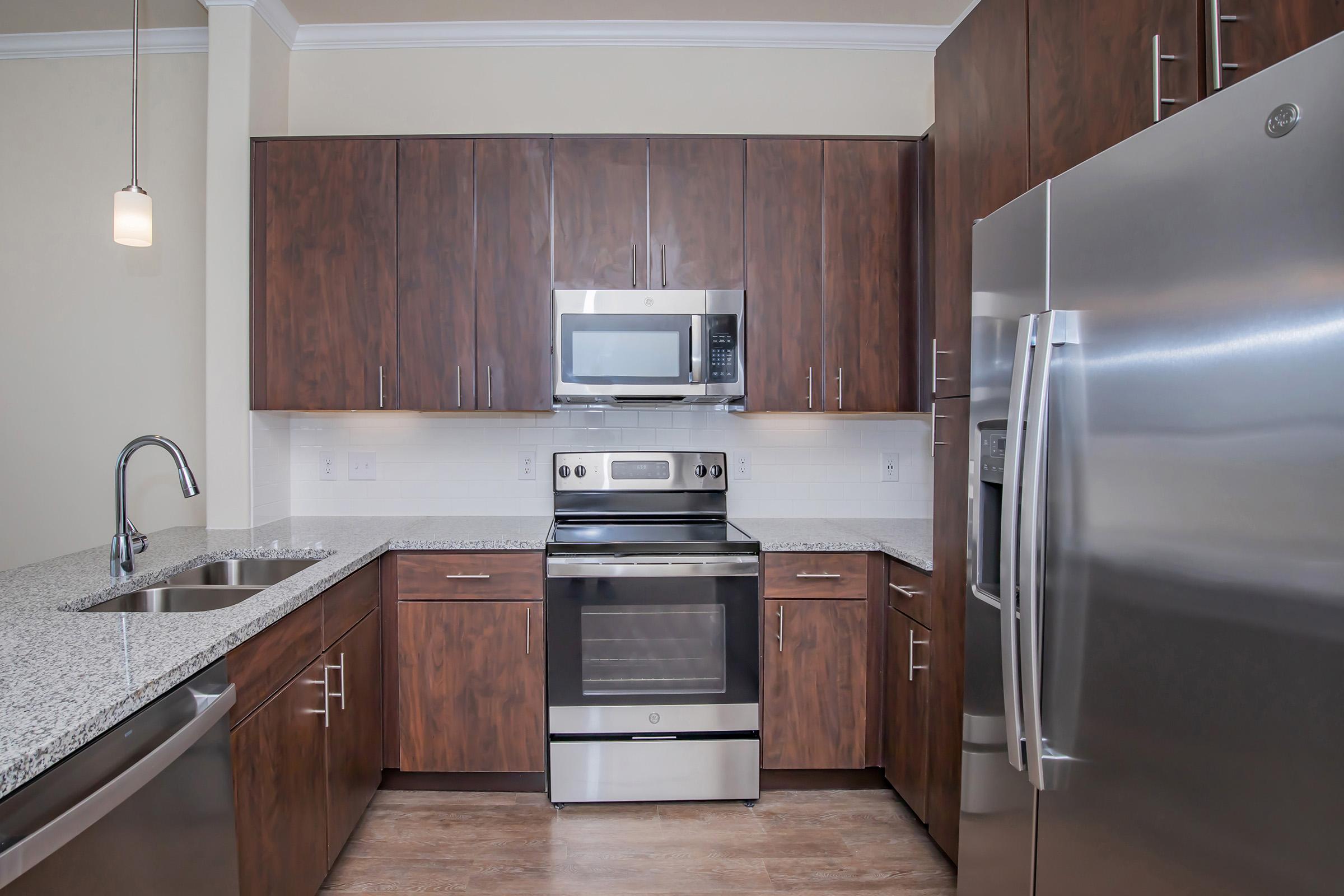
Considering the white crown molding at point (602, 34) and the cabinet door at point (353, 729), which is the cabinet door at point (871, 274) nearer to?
the white crown molding at point (602, 34)

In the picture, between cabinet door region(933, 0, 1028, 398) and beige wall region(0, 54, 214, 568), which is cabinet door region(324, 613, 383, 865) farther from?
cabinet door region(933, 0, 1028, 398)

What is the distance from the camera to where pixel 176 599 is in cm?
186

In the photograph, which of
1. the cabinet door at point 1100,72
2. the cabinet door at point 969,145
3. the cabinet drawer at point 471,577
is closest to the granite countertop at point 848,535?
the cabinet door at point 969,145

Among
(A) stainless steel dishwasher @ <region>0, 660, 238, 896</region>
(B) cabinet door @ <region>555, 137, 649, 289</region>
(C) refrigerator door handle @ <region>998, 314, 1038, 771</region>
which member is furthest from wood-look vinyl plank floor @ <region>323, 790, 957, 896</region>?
(B) cabinet door @ <region>555, 137, 649, 289</region>

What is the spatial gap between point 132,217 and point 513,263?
45.1 inches

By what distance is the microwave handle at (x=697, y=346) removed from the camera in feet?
8.34

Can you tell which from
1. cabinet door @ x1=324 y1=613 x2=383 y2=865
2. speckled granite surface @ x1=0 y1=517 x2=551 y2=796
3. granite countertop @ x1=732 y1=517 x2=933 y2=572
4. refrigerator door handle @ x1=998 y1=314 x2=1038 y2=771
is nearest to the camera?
speckled granite surface @ x1=0 y1=517 x2=551 y2=796

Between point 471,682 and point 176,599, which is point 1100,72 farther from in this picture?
point 176,599

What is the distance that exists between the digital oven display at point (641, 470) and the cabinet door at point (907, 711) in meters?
1.04

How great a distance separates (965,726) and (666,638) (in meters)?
1.02

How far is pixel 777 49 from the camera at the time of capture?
9.59 feet

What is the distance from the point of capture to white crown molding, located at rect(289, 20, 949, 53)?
9.31ft

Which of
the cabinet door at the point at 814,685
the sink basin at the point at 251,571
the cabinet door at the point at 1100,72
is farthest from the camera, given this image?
the cabinet door at the point at 814,685

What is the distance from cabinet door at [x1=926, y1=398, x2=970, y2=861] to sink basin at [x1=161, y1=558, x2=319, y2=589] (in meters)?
1.89
